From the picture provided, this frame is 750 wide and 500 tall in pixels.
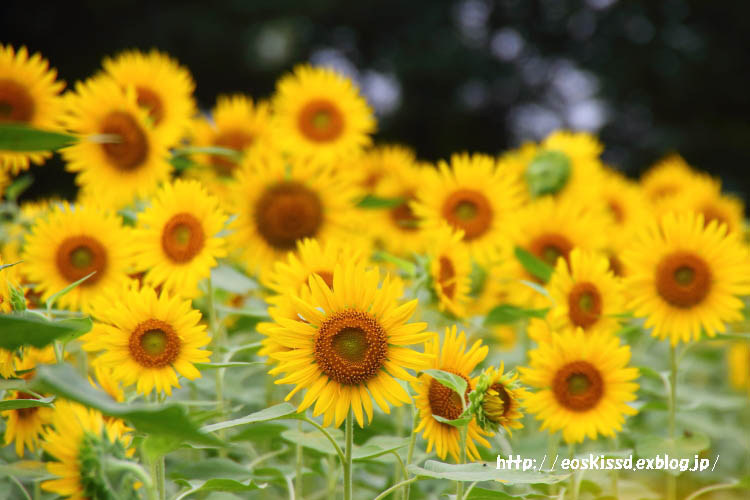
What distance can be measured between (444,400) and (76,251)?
768 millimetres

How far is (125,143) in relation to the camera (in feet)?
5.54

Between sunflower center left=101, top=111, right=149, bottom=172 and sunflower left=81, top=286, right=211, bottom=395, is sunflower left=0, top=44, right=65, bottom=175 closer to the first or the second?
sunflower center left=101, top=111, right=149, bottom=172

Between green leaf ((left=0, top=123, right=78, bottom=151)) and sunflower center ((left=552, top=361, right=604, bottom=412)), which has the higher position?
sunflower center ((left=552, top=361, right=604, bottom=412))

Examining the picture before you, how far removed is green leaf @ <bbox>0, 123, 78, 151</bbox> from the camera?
814mm

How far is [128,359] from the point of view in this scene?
1117 millimetres

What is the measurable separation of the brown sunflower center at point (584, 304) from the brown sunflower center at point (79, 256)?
2.88ft

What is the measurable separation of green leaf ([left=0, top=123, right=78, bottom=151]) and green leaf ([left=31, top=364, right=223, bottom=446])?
240 millimetres

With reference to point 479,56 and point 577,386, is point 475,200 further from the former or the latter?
point 479,56

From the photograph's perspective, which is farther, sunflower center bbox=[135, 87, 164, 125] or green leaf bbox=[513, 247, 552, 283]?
sunflower center bbox=[135, 87, 164, 125]

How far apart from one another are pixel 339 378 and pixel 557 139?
1.55m

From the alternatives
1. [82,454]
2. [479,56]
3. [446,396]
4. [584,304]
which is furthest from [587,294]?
[479,56]

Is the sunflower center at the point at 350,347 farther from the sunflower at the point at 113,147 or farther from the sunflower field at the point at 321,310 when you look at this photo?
the sunflower at the point at 113,147

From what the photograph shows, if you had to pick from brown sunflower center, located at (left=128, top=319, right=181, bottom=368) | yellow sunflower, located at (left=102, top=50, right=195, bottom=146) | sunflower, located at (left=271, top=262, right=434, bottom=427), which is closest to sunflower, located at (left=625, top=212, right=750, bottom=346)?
sunflower, located at (left=271, top=262, right=434, bottom=427)

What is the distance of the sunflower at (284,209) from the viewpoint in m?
1.74
